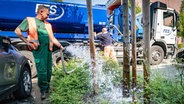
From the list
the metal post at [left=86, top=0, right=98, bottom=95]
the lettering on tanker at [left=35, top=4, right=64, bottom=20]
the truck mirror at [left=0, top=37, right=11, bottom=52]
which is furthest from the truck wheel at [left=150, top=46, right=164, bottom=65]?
the truck mirror at [left=0, top=37, right=11, bottom=52]

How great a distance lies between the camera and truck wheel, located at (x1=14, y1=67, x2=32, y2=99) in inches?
215

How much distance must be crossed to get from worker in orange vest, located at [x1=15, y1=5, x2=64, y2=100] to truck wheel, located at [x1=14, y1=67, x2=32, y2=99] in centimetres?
54

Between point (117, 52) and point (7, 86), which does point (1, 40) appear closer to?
point (7, 86)

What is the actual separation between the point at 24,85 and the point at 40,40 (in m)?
1.21

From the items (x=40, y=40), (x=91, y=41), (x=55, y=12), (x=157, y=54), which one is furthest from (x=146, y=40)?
(x=157, y=54)

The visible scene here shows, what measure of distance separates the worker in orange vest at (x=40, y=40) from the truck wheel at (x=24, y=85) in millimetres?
540

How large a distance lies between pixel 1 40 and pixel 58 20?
484cm

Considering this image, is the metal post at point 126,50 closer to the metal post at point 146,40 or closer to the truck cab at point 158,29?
the metal post at point 146,40

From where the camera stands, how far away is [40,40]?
504 cm

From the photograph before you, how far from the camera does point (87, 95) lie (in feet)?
14.8

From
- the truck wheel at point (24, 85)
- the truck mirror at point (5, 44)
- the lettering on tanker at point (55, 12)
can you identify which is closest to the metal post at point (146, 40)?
the truck mirror at point (5, 44)

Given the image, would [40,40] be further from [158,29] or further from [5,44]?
[158,29]

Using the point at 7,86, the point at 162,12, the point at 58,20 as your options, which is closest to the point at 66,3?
the point at 58,20

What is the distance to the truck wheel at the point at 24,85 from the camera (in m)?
5.46
